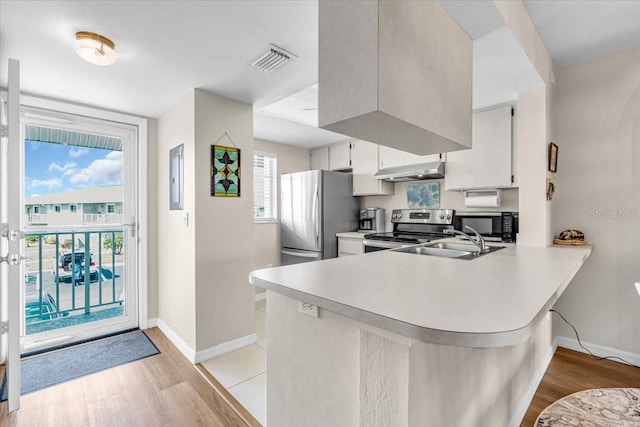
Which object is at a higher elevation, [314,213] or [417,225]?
[314,213]

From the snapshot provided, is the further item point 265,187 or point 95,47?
point 265,187

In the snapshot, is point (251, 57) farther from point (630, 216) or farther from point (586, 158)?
point (630, 216)

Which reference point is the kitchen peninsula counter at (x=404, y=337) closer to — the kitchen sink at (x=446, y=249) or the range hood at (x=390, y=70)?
the kitchen sink at (x=446, y=249)

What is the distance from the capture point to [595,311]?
2457 mm

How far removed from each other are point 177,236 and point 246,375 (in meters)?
1.36

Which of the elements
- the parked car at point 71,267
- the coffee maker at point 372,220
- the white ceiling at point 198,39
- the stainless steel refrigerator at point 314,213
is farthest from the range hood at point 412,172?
the parked car at point 71,267

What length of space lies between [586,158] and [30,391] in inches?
178

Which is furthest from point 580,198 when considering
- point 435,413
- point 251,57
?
point 251,57

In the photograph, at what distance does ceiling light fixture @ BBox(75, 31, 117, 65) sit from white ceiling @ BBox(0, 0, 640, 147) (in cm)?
5

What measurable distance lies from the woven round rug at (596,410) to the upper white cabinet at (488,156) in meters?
2.03

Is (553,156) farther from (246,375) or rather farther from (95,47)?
(95,47)

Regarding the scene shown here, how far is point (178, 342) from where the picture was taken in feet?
8.89

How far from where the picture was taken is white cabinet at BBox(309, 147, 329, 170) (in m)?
4.47

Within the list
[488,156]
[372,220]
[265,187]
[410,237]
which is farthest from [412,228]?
[265,187]
